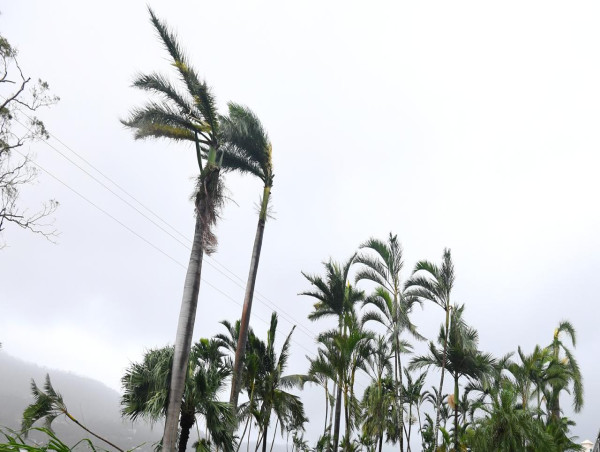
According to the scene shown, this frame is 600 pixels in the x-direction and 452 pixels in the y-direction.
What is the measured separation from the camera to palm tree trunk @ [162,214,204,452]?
1038 cm

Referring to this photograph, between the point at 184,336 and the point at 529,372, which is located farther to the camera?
the point at 529,372

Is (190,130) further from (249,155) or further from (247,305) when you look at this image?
(247,305)

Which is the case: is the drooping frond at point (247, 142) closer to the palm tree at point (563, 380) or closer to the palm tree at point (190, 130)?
the palm tree at point (190, 130)

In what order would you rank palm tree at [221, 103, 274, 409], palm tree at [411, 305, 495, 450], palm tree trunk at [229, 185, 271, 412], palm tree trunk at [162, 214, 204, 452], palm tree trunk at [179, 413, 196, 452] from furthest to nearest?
palm tree at [411, 305, 495, 450] < palm tree at [221, 103, 274, 409] < palm tree trunk at [229, 185, 271, 412] < palm tree trunk at [179, 413, 196, 452] < palm tree trunk at [162, 214, 204, 452]

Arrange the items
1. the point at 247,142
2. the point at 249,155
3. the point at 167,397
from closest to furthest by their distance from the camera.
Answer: the point at 167,397 → the point at 247,142 → the point at 249,155

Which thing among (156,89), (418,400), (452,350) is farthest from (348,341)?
(418,400)

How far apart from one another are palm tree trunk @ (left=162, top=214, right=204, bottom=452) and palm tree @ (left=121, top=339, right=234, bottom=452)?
17.8 inches

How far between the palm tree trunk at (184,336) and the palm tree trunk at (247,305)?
2164 mm

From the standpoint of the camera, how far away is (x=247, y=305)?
1450cm

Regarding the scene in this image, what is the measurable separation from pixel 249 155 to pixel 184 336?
7454mm

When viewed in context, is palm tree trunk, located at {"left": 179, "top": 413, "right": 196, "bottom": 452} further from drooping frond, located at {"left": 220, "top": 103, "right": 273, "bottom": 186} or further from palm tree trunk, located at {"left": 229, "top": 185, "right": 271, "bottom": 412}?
drooping frond, located at {"left": 220, "top": 103, "right": 273, "bottom": 186}

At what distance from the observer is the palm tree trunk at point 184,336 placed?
10383 mm

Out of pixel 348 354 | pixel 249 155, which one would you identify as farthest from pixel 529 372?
pixel 249 155

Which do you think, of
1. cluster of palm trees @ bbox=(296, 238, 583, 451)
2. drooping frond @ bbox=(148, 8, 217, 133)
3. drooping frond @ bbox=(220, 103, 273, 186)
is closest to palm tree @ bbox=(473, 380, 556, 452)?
cluster of palm trees @ bbox=(296, 238, 583, 451)
